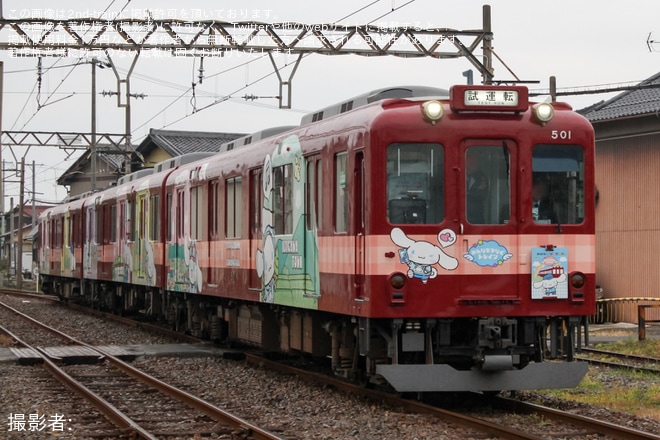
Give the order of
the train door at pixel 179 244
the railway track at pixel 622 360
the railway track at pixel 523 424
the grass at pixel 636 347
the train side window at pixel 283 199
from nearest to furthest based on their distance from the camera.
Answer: the railway track at pixel 523 424, the train side window at pixel 283 199, the railway track at pixel 622 360, the grass at pixel 636 347, the train door at pixel 179 244

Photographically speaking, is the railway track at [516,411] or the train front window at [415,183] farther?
the train front window at [415,183]

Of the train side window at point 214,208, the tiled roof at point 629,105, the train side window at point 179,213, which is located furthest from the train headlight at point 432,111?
the tiled roof at point 629,105

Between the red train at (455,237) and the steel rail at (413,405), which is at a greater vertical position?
the red train at (455,237)

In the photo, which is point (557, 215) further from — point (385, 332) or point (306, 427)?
point (306, 427)

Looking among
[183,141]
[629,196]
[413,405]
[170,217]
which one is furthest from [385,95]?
[183,141]

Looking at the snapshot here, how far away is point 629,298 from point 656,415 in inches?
542

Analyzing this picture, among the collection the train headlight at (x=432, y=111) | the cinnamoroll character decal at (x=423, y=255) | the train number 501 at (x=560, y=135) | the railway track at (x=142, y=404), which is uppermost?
the train headlight at (x=432, y=111)

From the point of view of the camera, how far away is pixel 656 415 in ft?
35.3

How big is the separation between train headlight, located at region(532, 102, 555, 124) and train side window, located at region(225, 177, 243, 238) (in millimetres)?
5420

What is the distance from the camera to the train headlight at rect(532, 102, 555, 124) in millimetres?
11102

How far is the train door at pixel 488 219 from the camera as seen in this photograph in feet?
35.6

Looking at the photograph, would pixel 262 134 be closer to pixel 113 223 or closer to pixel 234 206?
pixel 234 206

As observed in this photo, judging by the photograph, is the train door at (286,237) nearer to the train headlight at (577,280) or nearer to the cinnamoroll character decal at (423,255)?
the cinnamoroll character decal at (423,255)

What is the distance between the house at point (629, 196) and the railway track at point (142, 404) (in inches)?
523
